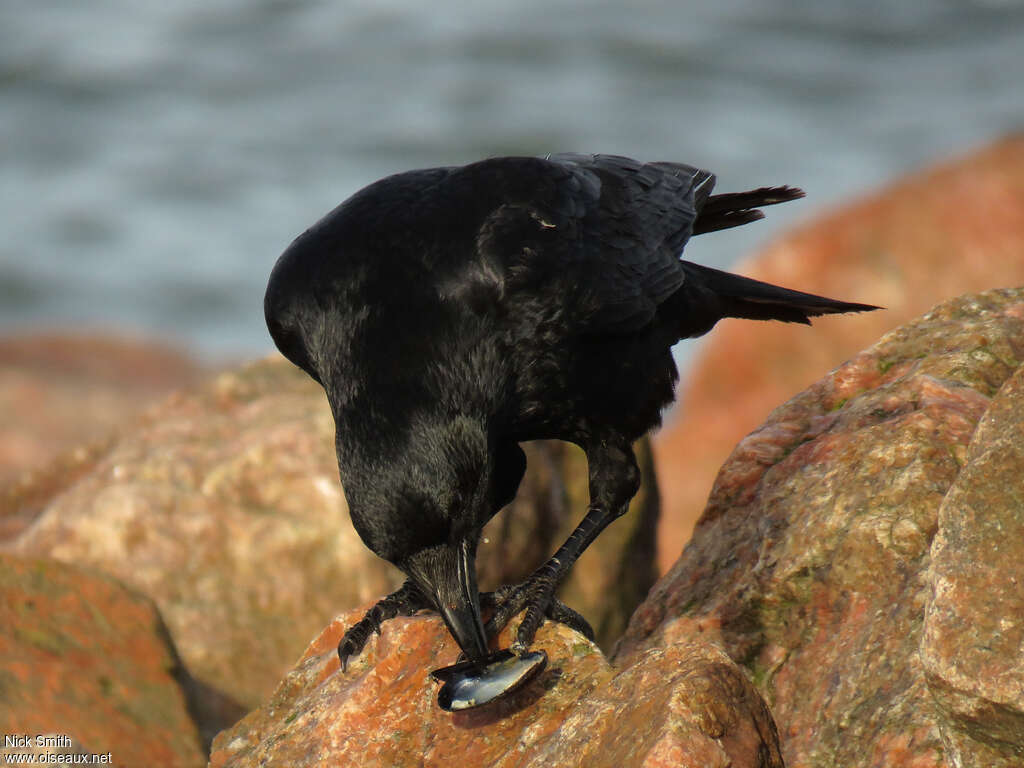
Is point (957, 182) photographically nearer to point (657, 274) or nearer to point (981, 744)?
point (657, 274)

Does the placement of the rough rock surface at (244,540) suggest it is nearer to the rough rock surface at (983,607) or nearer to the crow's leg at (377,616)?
the crow's leg at (377,616)

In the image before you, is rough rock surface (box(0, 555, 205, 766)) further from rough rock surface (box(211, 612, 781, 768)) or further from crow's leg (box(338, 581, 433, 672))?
crow's leg (box(338, 581, 433, 672))

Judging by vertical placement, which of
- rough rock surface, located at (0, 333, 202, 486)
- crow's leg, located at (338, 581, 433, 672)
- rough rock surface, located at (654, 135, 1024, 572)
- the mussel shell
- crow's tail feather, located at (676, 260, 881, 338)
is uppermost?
rough rock surface, located at (0, 333, 202, 486)

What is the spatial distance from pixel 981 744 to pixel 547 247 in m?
2.38

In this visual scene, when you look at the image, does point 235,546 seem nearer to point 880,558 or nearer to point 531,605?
point 531,605

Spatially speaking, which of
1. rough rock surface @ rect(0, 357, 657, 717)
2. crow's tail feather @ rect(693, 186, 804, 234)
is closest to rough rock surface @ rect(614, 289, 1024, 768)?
crow's tail feather @ rect(693, 186, 804, 234)

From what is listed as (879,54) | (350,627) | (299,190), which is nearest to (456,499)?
(350,627)

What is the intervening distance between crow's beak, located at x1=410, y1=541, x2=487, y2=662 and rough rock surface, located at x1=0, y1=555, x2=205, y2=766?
1492mm

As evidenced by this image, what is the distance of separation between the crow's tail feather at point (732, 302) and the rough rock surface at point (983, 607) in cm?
245

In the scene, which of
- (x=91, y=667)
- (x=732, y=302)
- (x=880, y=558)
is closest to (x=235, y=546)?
(x=91, y=667)

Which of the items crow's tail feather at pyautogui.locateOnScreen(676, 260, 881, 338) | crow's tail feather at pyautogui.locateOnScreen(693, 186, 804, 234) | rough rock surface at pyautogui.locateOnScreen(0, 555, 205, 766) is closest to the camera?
rough rock surface at pyautogui.locateOnScreen(0, 555, 205, 766)

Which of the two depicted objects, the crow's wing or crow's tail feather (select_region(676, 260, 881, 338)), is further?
crow's tail feather (select_region(676, 260, 881, 338))

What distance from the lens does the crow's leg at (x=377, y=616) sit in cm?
421

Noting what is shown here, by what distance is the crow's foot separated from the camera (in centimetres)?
416
